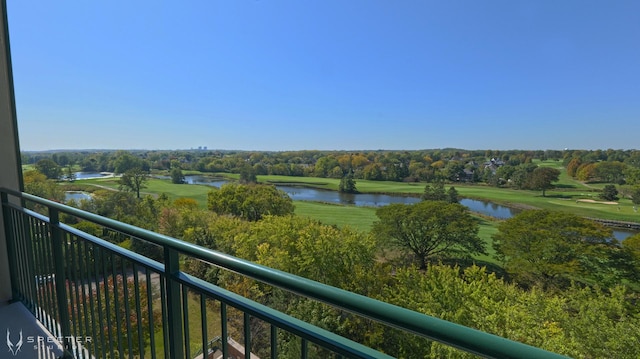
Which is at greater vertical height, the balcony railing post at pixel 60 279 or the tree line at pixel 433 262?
the balcony railing post at pixel 60 279

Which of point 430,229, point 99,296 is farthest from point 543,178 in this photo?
point 99,296

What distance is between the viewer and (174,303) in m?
0.88

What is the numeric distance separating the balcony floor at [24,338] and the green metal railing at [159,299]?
0.05 metres

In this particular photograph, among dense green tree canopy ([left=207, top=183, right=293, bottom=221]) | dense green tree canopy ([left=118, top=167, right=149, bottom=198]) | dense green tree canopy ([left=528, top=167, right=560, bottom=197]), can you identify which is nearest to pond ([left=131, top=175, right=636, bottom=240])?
dense green tree canopy ([left=207, top=183, right=293, bottom=221])

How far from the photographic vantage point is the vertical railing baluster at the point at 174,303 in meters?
0.86

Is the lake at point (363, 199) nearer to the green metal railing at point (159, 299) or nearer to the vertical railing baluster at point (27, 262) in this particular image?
the vertical railing baluster at point (27, 262)

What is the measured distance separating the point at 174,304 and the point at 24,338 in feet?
5.18

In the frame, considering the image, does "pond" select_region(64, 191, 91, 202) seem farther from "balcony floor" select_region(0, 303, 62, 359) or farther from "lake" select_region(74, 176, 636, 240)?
"balcony floor" select_region(0, 303, 62, 359)

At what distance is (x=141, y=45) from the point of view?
10008 millimetres

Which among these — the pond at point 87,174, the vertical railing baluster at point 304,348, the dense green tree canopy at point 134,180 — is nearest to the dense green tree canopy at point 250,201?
the dense green tree canopy at point 134,180

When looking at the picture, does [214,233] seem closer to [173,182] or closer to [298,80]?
[173,182]

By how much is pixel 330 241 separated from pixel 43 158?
12372 millimetres

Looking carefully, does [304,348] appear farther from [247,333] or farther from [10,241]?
[10,241]

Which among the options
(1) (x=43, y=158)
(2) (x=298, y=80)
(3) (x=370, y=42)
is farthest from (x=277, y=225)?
(3) (x=370, y=42)
